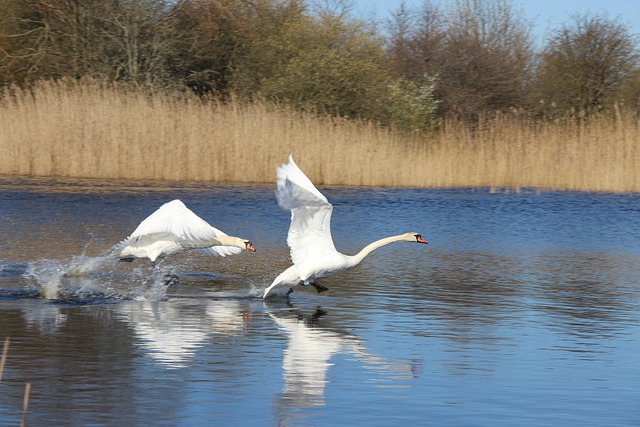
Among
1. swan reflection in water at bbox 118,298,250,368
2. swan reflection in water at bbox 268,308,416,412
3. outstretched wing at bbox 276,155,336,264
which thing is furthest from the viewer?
outstretched wing at bbox 276,155,336,264

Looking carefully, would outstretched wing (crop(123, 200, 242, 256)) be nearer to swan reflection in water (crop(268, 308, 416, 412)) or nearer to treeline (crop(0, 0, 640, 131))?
swan reflection in water (crop(268, 308, 416, 412))

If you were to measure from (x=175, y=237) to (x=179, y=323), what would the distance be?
2.51m

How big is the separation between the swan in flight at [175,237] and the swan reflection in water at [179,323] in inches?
35.8

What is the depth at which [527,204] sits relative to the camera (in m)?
19.9

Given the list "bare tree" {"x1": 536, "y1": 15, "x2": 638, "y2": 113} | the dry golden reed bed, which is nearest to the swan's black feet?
the dry golden reed bed

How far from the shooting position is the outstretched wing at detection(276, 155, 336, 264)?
9.79 m

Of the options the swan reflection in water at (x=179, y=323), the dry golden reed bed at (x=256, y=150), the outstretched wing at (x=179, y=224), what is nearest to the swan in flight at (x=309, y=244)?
the swan reflection in water at (x=179, y=323)

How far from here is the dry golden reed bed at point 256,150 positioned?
20891mm

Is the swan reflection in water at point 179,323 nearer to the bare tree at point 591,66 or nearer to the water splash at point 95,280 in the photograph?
the water splash at point 95,280

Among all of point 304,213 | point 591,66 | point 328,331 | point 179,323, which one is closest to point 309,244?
point 304,213

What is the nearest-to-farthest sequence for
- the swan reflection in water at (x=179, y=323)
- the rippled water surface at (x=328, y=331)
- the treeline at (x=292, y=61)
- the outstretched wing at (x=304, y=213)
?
the rippled water surface at (x=328, y=331), the swan reflection in water at (x=179, y=323), the outstretched wing at (x=304, y=213), the treeline at (x=292, y=61)

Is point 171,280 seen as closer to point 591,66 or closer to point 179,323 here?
point 179,323

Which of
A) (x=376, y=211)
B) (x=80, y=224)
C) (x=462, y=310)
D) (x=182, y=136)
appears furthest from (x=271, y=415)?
(x=182, y=136)

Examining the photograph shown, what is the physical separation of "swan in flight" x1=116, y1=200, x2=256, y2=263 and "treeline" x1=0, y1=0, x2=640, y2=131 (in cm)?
1205
